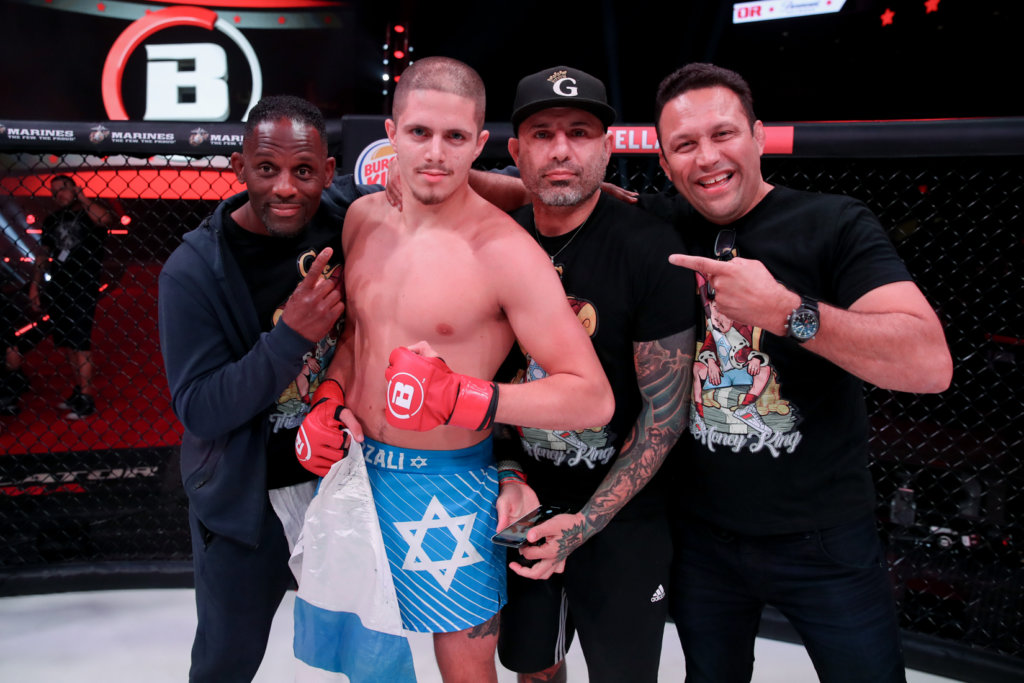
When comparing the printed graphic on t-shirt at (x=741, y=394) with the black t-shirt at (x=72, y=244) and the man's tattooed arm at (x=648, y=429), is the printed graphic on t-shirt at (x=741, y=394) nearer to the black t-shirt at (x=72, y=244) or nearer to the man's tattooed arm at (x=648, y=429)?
the man's tattooed arm at (x=648, y=429)

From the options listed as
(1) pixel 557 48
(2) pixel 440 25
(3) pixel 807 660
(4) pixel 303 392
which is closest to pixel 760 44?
(1) pixel 557 48

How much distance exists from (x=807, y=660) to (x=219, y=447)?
2.08m

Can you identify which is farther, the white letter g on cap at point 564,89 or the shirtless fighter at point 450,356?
the white letter g on cap at point 564,89

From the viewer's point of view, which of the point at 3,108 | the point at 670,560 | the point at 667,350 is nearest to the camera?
the point at 667,350

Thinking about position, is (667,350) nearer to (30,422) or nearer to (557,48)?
(30,422)

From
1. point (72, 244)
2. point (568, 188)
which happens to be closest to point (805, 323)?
point (568, 188)

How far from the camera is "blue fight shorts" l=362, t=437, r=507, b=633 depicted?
1338 mm

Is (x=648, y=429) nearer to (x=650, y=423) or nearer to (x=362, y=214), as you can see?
(x=650, y=423)

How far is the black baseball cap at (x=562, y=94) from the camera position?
1387 millimetres

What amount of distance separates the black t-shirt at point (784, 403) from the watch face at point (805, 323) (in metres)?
0.20

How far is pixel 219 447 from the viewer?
1.52 metres

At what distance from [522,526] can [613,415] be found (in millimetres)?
307

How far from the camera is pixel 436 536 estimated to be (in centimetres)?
135

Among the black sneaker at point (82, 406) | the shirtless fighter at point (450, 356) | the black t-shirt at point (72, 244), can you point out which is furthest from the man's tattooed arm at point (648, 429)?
the black sneaker at point (82, 406)
